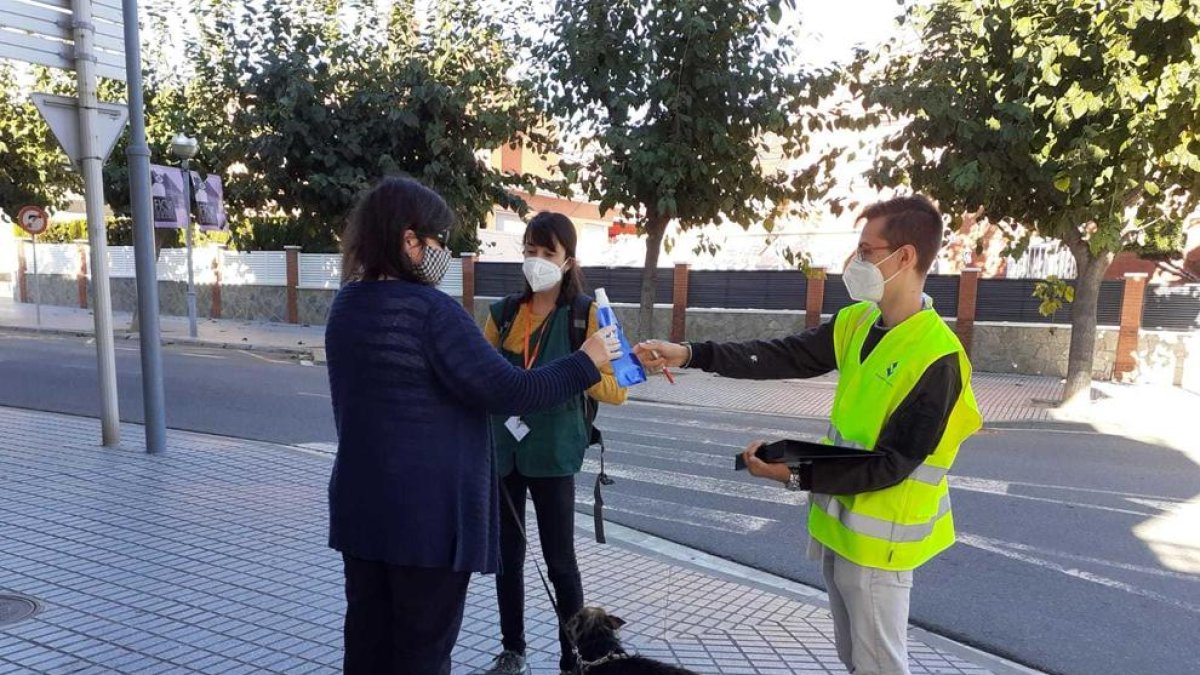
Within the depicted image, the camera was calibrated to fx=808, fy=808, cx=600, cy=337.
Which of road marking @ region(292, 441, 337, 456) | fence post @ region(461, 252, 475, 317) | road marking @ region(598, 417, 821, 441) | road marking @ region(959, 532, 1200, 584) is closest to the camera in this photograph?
road marking @ region(959, 532, 1200, 584)

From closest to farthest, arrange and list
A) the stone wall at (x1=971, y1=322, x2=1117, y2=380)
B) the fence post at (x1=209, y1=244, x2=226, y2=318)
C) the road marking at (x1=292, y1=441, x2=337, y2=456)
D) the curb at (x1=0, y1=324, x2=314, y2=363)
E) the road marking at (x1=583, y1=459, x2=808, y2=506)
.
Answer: the road marking at (x1=583, y1=459, x2=808, y2=506) → the road marking at (x1=292, y1=441, x2=337, y2=456) → the stone wall at (x1=971, y1=322, x2=1117, y2=380) → the curb at (x1=0, y1=324, x2=314, y2=363) → the fence post at (x1=209, y1=244, x2=226, y2=318)

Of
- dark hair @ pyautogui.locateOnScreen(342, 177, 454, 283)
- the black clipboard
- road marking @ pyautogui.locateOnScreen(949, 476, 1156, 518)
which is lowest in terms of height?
road marking @ pyautogui.locateOnScreen(949, 476, 1156, 518)

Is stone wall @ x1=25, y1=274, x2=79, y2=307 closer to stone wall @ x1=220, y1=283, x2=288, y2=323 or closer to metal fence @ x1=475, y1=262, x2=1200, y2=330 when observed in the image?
stone wall @ x1=220, y1=283, x2=288, y2=323

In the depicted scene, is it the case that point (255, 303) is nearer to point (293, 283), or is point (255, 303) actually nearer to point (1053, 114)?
point (293, 283)

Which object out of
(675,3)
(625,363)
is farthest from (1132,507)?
(675,3)

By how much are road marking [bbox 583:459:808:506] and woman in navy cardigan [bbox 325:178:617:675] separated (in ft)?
15.7

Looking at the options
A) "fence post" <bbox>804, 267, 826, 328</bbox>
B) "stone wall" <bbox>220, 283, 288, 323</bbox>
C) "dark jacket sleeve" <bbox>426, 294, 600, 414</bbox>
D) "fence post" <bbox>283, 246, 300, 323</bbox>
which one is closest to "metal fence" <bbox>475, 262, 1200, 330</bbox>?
"fence post" <bbox>804, 267, 826, 328</bbox>

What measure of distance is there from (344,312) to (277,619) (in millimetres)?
2316

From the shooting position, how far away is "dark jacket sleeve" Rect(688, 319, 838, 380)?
269cm

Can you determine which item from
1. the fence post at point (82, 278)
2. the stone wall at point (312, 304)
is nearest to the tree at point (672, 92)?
the stone wall at point (312, 304)

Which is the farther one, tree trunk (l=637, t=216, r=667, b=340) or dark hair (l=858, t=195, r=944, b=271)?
tree trunk (l=637, t=216, r=667, b=340)

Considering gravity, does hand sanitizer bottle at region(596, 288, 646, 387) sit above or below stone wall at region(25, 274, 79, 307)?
above

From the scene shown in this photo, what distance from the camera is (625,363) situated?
2.59 m

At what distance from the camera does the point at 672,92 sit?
1179cm
